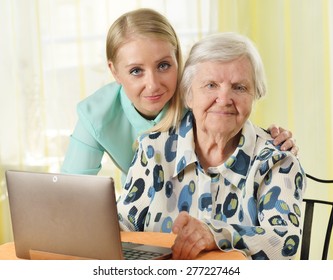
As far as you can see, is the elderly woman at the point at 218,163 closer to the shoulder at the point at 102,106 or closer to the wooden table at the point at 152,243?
the wooden table at the point at 152,243

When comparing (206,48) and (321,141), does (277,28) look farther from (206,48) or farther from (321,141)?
(206,48)

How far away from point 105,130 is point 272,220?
77cm

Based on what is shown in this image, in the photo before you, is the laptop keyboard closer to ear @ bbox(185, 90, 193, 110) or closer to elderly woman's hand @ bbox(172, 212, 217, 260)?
elderly woman's hand @ bbox(172, 212, 217, 260)

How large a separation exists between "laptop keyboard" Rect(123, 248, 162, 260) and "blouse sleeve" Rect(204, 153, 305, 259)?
0.43 ft

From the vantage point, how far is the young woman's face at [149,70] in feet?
5.85

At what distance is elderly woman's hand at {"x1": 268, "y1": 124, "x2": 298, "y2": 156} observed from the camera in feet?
5.11

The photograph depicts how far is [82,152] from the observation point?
2094 millimetres

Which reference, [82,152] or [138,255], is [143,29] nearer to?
[82,152]

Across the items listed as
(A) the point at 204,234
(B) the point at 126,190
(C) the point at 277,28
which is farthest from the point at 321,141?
(A) the point at 204,234

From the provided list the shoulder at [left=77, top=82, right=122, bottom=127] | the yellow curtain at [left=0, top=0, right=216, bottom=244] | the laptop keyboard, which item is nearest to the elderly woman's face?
the laptop keyboard

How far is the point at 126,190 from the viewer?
167cm

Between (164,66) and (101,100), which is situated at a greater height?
(164,66)

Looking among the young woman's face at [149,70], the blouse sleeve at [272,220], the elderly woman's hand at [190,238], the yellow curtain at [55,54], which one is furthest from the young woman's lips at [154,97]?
the yellow curtain at [55,54]

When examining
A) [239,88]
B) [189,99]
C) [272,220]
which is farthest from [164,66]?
[272,220]
